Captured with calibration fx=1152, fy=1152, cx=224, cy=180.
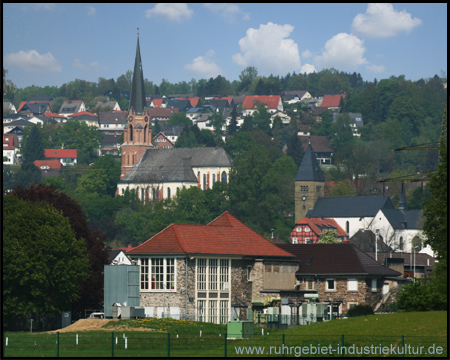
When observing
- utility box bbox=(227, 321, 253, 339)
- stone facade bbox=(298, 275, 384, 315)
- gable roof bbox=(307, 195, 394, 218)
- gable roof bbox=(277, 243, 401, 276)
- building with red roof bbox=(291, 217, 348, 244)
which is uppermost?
gable roof bbox=(307, 195, 394, 218)

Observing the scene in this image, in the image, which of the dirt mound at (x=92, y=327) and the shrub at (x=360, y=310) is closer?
the dirt mound at (x=92, y=327)

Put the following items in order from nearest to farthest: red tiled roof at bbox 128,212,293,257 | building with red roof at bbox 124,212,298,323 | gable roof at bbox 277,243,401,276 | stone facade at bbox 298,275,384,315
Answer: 1. building with red roof at bbox 124,212,298,323
2. red tiled roof at bbox 128,212,293,257
3. stone facade at bbox 298,275,384,315
4. gable roof at bbox 277,243,401,276

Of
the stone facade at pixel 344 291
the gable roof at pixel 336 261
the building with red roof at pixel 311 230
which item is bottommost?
the stone facade at pixel 344 291

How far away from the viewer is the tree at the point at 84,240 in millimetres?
66812

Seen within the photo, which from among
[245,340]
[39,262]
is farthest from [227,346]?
[39,262]

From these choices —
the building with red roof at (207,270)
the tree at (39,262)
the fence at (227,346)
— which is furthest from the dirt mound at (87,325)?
the building with red roof at (207,270)

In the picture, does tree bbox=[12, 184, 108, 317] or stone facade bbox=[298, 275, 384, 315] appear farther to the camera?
stone facade bbox=[298, 275, 384, 315]

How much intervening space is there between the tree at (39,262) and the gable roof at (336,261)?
14015 mm

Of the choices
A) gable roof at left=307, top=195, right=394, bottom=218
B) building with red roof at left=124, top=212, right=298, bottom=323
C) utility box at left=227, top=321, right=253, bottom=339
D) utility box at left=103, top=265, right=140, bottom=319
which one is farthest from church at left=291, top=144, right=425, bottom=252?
utility box at left=227, top=321, right=253, bottom=339

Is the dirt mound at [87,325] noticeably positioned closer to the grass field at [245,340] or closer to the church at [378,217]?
the grass field at [245,340]

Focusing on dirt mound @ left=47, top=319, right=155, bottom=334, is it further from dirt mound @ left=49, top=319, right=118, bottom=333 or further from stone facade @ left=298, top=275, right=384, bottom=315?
stone facade @ left=298, top=275, right=384, bottom=315

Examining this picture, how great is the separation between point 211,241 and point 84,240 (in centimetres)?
780

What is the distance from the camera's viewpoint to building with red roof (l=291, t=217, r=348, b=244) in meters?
184

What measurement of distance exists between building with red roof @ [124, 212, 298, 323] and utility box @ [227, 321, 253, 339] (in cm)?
2057
